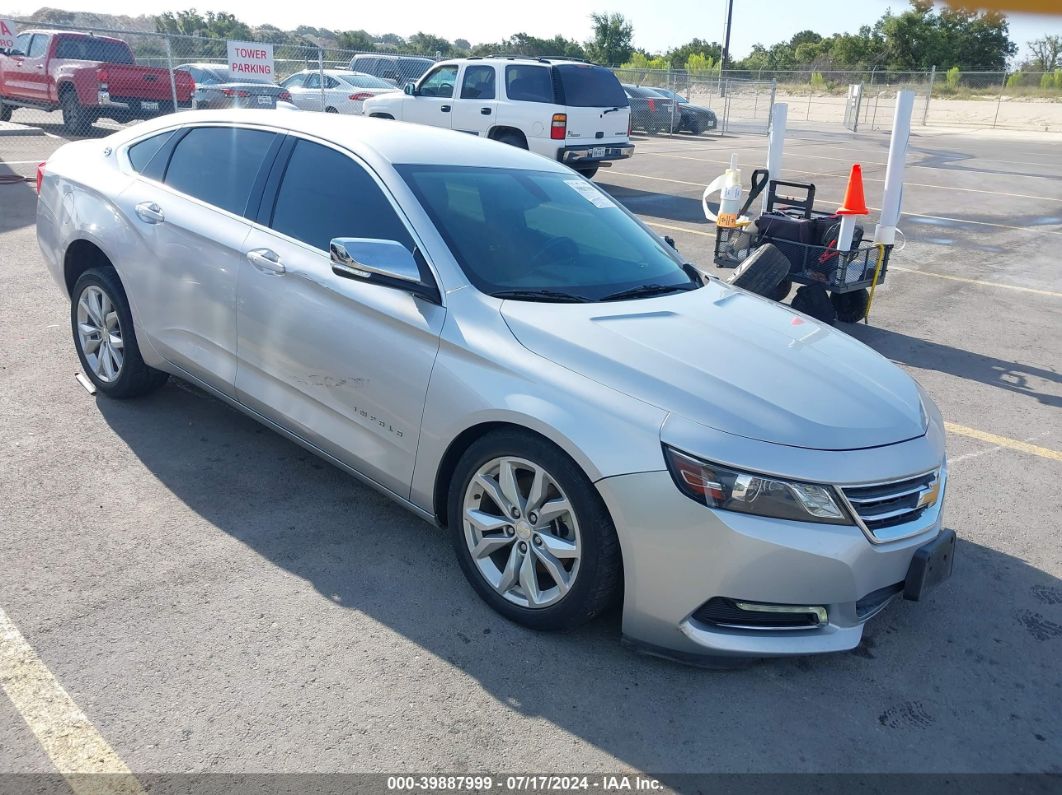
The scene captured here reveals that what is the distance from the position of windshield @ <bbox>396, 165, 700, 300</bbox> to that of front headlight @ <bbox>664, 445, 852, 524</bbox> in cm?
105

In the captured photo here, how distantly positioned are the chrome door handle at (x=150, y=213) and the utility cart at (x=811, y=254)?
415cm

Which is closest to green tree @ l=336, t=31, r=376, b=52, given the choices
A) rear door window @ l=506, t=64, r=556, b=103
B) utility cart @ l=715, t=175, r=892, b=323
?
rear door window @ l=506, t=64, r=556, b=103

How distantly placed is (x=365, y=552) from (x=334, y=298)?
1060mm

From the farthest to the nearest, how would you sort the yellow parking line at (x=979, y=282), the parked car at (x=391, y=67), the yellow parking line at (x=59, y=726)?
the parked car at (x=391, y=67) < the yellow parking line at (x=979, y=282) < the yellow parking line at (x=59, y=726)

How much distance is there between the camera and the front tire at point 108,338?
476 cm

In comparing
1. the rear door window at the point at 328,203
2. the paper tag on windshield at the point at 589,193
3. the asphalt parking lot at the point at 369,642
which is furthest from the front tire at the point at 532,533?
the paper tag on windshield at the point at 589,193

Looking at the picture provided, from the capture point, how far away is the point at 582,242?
13.3ft

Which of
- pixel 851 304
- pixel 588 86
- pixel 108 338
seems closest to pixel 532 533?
pixel 108 338

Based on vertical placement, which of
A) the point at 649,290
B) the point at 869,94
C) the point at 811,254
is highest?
the point at 869,94

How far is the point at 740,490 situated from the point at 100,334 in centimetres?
377

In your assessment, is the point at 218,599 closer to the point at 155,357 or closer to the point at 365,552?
the point at 365,552

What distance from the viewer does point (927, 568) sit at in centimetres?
305

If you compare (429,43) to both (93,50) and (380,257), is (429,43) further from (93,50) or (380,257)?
(380,257)

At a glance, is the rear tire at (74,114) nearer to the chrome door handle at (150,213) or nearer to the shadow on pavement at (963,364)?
the chrome door handle at (150,213)
